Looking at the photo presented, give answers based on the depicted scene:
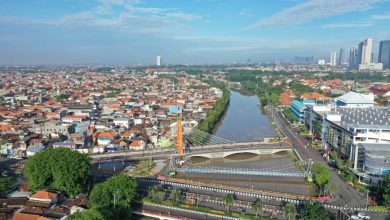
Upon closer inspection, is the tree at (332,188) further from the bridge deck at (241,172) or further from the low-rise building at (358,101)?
the low-rise building at (358,101)

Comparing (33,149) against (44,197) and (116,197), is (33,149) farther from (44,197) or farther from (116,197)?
(116,197)

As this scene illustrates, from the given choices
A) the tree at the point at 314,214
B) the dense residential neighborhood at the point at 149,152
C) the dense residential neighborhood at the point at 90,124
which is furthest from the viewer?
the dense residential neighborhood at the point at 90,124

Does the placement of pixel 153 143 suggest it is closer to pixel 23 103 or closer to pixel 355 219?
pixel 355 219

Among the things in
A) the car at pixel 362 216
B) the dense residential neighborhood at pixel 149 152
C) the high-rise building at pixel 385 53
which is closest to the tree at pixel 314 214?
the dense residential neighborhood at pixel 149 152

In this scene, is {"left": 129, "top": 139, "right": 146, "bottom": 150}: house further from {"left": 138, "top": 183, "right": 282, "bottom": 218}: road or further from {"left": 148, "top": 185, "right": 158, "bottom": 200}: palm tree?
{"left": 148, "top": 185, "right": 158, "bottom": 200}: palm tree

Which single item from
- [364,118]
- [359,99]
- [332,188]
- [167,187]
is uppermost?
[359,99]

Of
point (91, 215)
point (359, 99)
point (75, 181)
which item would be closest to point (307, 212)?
point (91, 215)

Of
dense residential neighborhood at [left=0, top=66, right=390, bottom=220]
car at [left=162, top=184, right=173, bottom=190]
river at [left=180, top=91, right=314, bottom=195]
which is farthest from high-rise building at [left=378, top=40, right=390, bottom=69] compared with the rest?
car at [left=162, top=184, right=173, bottom=190]
